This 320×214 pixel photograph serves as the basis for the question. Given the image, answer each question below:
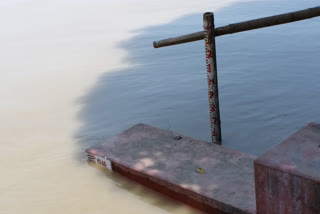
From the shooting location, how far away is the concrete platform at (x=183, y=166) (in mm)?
3600

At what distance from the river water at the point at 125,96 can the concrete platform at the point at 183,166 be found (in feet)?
0.52

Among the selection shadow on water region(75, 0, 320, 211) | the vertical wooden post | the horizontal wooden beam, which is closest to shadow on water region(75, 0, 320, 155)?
shadow on water region(75, 0, 320, 211)

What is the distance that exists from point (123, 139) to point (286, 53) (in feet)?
12.8

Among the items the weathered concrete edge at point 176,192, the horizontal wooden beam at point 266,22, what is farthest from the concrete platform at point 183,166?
the horizontal wooden beam at point 266,22

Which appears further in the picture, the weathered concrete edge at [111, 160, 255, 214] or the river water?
the river water

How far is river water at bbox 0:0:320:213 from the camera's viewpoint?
4.45 meters

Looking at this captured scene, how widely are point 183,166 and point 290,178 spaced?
4.79ft

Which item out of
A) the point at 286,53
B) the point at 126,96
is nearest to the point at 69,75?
the point at 126,96

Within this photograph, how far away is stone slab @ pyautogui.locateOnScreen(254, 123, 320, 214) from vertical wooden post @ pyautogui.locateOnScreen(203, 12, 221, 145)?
1.49 meters

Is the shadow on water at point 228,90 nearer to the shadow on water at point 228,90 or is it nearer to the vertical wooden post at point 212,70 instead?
the shadow on water at point 228,90

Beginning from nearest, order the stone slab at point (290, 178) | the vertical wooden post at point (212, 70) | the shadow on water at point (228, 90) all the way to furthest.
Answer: the stone slab at point (290, 178) → the vertical wooden post at point (212, 70) → the shadow on water at point (228, 90)

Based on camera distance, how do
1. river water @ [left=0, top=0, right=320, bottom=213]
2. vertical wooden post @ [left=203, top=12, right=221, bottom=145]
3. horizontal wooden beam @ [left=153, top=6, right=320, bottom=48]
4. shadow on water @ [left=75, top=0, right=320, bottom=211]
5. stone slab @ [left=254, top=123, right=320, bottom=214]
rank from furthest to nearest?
shadow on water @ [left=75, top=0, right=320, bottom=211]
river water @ [left=0, top=0, right=320, bottom=213]
vertical wooden post @ [left=203, top=12, right=221, bottom=145]
horizontal wooden beam @ [left=153, top=6, right=320, bottom=48]
stone slab @ [left=254, top=123, right=320, bottom=214]

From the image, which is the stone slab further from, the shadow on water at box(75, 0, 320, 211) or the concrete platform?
the shadow on water at box(75, 0, 320, 211)

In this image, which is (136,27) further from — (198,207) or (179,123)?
(198,207)
